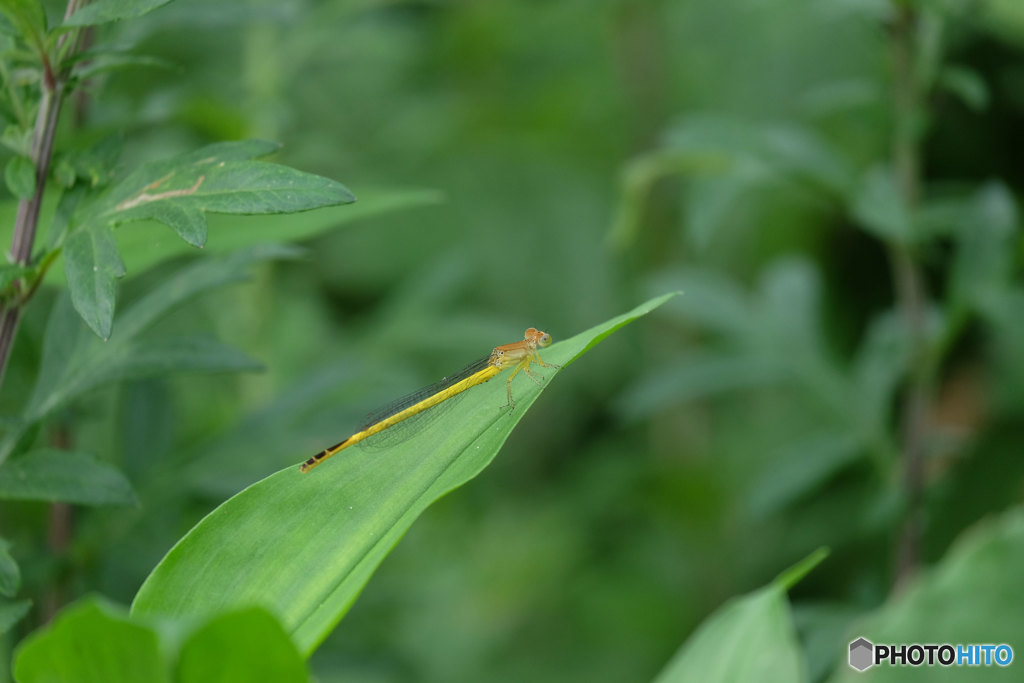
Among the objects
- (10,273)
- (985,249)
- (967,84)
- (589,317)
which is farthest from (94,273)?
(589,317)

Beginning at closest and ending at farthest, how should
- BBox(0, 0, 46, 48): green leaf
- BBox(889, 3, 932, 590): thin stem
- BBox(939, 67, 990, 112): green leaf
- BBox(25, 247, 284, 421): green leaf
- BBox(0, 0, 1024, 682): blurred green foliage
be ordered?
BBox(0, 0, 46, 48): green leaf < BBox(25, 247, 284, 421): green leaf < BBox(0, 0, 1024, 682): blurred green foliage < BBox(939, 67, 990, 112): green leaf < BBox(889, 3, 932, 590): thin stem

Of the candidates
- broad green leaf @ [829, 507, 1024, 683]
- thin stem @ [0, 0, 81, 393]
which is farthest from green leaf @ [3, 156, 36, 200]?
broad green leaf @ [829, 507, 1024, 683]

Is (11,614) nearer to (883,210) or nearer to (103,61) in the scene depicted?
(103,61)

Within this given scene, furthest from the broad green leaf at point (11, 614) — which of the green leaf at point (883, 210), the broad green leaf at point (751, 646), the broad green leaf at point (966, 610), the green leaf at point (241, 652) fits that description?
the green leaf at point (883, 210)

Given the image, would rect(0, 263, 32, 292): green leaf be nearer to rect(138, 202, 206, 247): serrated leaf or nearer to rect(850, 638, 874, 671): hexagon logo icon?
rect(138, 202, 206, 247): serrated leaf

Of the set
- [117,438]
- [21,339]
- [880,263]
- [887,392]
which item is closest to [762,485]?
[887,392]
